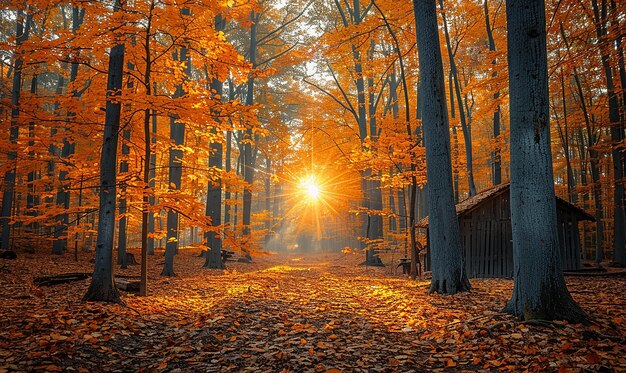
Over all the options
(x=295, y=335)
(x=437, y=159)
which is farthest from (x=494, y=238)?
(x=295, y=335)

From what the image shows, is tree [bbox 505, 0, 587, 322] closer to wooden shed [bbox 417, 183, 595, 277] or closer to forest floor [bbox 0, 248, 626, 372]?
forest floor [bbox 0, 248, 626, 372]

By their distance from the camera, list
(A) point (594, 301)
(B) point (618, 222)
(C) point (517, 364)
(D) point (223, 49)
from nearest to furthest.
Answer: (C) point (517, 364) < (A) point (594, 301) < (D) point (223, 49) < (B) point (618, 222)

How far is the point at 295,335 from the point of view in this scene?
5262mm

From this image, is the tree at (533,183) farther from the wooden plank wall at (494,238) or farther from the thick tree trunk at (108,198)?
the wooden plank wall at (494,238)

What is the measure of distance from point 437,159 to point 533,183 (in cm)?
376

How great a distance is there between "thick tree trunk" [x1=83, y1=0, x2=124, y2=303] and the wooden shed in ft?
39.1

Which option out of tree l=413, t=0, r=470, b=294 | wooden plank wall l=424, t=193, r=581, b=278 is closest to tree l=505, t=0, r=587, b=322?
tree l=413, t=0, r=470, b=294

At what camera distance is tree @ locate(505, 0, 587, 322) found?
196 inches

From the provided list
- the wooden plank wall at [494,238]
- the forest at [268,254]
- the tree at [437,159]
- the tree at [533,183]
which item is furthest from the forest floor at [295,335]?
the wooden plank wall at [494,238]

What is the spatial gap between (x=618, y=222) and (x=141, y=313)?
1810 centimetres

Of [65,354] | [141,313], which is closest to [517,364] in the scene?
[65,354]

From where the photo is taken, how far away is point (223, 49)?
816 cm

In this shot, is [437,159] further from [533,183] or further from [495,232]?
[495,232]

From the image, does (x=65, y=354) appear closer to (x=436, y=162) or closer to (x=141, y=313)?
(x=141, y=313)
